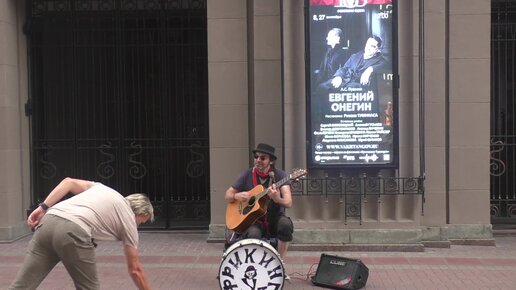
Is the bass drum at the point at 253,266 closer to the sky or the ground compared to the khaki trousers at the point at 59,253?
closer to the ground

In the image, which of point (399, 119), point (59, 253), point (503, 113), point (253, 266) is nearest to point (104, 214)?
point (59, 253)

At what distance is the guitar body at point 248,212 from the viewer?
6.02 m

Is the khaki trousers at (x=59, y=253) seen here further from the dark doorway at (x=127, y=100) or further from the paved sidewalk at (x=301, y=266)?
the dark doorway at (x=127, y=100)

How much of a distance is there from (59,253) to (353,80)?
5048 mm

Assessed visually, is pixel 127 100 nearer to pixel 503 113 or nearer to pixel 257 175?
pixel 257 175

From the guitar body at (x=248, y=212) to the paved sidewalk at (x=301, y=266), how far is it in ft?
2.60

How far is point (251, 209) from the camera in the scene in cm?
604

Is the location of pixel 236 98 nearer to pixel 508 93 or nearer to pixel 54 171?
pixel 54 171

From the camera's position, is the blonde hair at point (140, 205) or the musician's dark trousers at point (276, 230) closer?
the blonde hair at point (140, 205)

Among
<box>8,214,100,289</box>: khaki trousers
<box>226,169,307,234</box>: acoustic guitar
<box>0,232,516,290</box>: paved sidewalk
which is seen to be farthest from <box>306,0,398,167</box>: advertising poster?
<box>8,214,100,289</box>: khaki trousers

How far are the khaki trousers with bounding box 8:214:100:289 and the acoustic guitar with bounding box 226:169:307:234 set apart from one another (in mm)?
2263

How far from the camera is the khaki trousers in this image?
3838 millimetres

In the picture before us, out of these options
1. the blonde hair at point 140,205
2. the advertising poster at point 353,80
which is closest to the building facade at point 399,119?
the advertising poster at point 353,80

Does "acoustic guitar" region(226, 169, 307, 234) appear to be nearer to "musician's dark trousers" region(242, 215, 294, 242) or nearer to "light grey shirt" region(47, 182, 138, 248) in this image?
"musician's dark trousers" region(242, 215, 294, 242)
